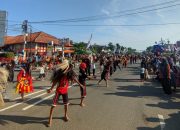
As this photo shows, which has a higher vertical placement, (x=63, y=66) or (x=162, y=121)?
(x=63, y=66)

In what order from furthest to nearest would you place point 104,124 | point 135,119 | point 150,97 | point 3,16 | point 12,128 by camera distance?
point 3,16 → point 150,97 → point 135,119 → point 104,124 → point 12,128

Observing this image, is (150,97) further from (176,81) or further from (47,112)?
(47,112)

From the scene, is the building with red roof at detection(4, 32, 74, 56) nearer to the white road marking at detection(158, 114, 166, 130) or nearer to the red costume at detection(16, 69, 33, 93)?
the red costume at detection(16, 69, 33, 93)

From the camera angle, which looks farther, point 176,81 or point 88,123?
point 176,81

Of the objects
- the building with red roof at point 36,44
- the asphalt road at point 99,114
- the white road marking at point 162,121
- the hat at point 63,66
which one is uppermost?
the building with red roof at point 36,44

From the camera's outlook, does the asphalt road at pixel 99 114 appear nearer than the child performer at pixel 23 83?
Yes

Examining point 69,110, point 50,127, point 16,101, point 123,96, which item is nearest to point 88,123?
point 50,127

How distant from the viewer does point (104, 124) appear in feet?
27.5

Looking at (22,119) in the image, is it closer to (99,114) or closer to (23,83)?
(99,114)

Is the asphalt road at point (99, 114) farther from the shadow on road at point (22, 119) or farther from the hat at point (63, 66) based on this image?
the hat at point (63, 66)

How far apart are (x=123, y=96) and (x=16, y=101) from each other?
484 centimetres

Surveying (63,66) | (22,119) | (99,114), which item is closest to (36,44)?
(99,114)

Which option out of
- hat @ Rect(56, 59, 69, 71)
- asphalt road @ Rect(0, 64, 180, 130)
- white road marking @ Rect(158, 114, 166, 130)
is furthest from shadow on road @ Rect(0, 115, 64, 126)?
white road marking @ Rect(158, 114, 166, 130)

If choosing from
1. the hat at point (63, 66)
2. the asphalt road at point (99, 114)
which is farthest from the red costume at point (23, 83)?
the hat at point (63, 66)
